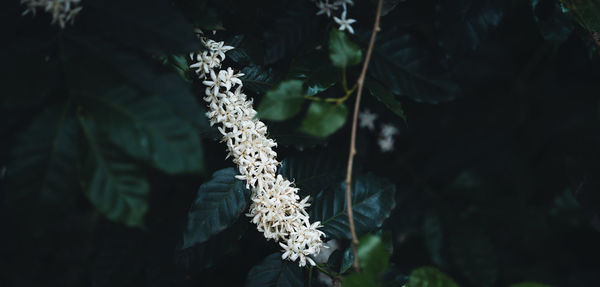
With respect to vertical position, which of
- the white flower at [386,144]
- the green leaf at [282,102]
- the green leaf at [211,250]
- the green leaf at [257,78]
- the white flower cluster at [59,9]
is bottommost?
the white flower at [386,144]

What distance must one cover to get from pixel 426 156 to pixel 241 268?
4.49 feet

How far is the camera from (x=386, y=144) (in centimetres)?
246

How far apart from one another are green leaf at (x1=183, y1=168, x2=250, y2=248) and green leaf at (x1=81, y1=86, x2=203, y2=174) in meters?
0.42

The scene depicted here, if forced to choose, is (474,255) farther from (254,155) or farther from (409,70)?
(254,155)

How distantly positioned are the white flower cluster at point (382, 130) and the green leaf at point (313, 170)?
0.86m

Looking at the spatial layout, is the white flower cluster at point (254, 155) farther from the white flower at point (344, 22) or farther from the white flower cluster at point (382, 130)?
the white flower cluster at point (382, 130)

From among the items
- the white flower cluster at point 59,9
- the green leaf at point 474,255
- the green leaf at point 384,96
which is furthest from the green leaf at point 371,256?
the green leaf at point 474,255

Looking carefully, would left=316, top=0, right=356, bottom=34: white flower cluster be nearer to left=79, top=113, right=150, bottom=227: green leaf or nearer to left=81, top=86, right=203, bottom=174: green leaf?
left=81, top=86, right=203, bottom=174: green leaf

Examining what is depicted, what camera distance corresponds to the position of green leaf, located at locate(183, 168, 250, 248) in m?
1.19

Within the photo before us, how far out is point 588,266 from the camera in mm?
2740

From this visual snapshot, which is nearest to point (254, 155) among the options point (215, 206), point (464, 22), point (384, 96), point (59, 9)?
point (215, 206)

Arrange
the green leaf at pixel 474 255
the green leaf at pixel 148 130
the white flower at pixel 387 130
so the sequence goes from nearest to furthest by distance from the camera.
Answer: the green leaf at pixel 148 130
the green leaf at pixel 474 255
the white flower at pixel 387 130

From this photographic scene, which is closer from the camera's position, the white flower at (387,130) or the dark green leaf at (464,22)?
the dark green leaf at (464,22)

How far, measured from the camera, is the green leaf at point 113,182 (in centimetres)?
85
